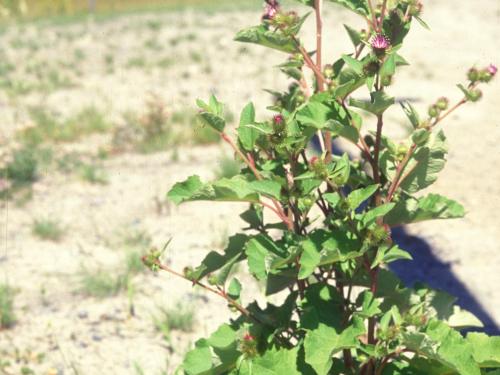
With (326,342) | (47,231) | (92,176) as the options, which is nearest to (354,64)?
(326,342)

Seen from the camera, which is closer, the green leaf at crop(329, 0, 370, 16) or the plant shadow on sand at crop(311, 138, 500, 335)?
the green leaf at crop(329, 0, 370, 16)

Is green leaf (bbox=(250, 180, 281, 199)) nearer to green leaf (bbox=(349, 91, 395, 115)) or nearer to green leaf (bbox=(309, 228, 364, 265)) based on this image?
green leaf (bbox=(309, 228, 364, 265))

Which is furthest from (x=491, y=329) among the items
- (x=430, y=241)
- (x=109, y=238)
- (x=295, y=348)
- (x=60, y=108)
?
(x=60, y=108)

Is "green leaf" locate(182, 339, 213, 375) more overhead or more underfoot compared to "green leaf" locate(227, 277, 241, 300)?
more underfoot

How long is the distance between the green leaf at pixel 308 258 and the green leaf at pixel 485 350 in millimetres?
468

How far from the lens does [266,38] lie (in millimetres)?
1716

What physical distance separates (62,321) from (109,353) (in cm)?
34

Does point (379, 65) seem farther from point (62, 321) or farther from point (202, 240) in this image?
point (202, 240)

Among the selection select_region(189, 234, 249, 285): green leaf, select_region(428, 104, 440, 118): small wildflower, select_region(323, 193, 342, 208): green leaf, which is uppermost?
select_region(428, 104, 440, 118): small wildflower

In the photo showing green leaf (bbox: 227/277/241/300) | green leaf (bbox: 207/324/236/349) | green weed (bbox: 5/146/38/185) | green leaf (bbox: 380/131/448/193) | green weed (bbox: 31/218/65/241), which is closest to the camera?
green leaf (bbox: 380/131/448/193)

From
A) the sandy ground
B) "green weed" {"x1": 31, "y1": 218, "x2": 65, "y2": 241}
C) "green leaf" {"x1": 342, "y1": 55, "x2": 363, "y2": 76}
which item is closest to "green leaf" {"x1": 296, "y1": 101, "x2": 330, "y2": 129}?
"green leaf" {"x1": 342, "y1": 55, "x2": 363, "y2": 76}

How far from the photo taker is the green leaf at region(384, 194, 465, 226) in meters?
1.70

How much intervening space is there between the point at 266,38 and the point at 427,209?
56cm

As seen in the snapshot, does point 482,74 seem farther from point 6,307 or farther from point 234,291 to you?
point 6,307
